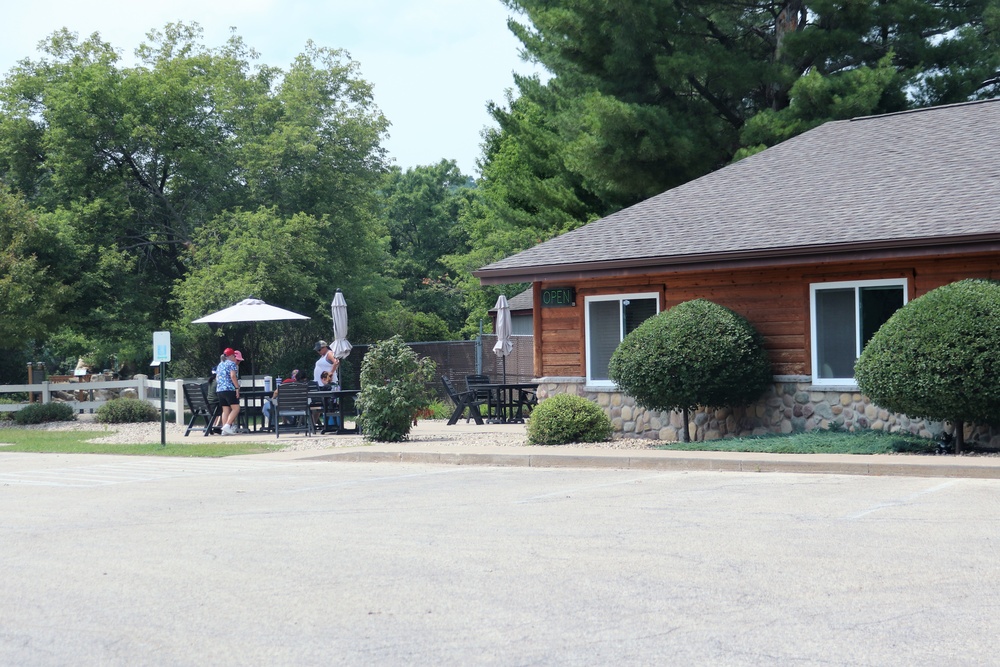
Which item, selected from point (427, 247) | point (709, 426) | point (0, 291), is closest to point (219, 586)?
point (709, 426)

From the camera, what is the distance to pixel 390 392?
19.7m

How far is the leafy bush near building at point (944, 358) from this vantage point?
14.4 m

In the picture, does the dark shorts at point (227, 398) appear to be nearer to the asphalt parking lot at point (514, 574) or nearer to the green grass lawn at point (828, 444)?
the asphalt parking lot at point (514, 574)

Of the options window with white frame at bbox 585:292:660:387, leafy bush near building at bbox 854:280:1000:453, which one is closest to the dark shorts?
window with white frame at bbox 585:292:660:387

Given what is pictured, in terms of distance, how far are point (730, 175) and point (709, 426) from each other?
19.0ft

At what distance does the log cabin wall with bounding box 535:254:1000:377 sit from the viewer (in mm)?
16547

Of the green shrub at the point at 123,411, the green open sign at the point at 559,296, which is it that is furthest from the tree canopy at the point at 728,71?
the green shrub at the point at 123,411

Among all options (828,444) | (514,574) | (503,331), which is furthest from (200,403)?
(514,574)

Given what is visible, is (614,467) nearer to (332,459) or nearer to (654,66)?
(332,459)

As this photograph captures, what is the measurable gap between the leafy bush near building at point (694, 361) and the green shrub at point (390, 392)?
13.0 feet

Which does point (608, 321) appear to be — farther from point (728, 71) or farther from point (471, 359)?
point (471, 359)

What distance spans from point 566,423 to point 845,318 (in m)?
4.66

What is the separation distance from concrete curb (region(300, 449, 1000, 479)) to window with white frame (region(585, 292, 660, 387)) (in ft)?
12.3

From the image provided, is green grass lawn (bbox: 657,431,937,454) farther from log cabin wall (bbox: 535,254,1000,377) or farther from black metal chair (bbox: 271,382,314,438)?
black metal chair (bbox: 271,382,314,438)
